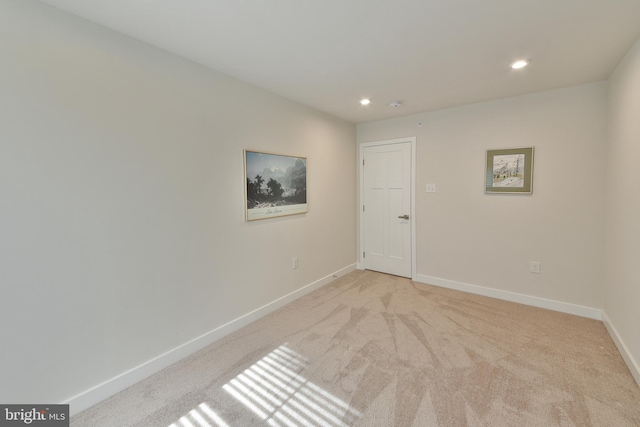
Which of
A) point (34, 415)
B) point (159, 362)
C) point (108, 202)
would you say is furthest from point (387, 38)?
point (34, 415)

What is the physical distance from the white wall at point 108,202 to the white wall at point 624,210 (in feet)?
9.68

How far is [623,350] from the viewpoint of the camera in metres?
2.10

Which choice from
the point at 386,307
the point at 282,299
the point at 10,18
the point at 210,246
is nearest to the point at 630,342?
the point at 386,307

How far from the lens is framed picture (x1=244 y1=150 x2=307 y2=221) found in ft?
8.86

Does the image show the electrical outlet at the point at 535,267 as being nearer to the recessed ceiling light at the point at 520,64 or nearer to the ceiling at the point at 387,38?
the ceiling at the point at 387,38

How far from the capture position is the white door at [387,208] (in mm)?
3936

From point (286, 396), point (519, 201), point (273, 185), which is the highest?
point (273, 185)

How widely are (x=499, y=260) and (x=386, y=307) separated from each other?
1.49 m

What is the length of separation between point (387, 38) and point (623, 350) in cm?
289

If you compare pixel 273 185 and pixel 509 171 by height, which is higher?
pixel 509 171

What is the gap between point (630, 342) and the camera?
1998 millimetres

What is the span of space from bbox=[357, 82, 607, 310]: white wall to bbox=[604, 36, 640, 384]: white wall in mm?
187

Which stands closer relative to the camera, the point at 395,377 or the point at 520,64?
the point at 395,377

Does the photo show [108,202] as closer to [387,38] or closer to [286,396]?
[286,396]
